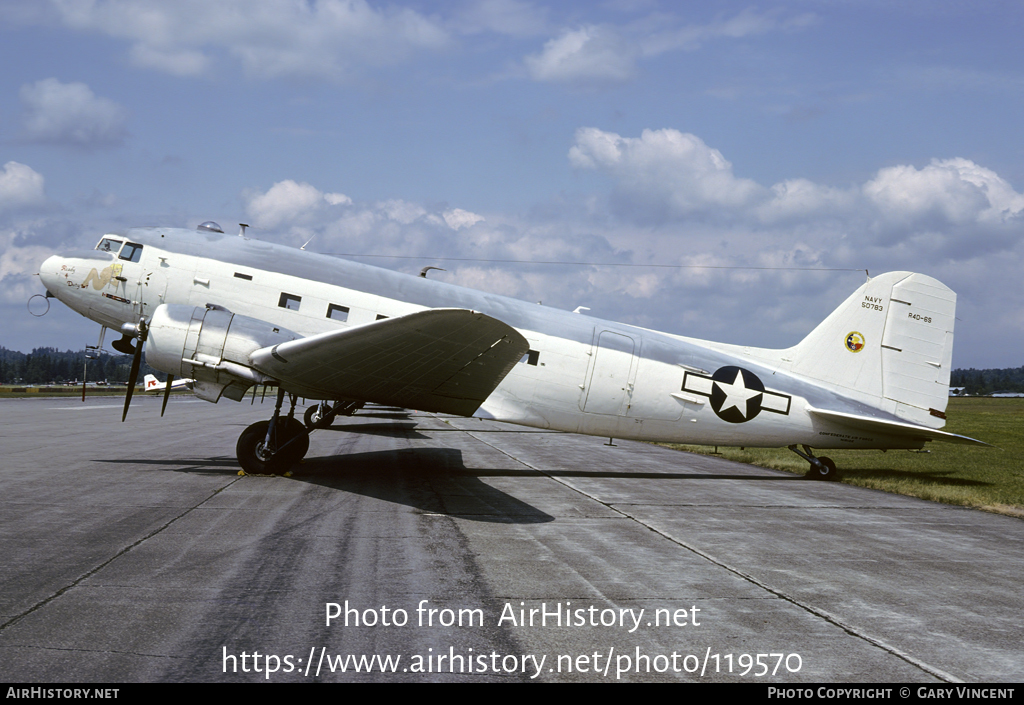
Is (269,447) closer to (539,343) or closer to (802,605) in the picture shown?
(539,343)

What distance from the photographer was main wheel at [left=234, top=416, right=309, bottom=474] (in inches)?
530

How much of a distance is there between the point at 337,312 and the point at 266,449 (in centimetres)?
299

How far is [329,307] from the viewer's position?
13.5 meters

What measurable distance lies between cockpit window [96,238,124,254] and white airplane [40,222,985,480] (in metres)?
0.03

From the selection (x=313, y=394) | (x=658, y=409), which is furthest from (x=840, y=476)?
(x=313, y=394)

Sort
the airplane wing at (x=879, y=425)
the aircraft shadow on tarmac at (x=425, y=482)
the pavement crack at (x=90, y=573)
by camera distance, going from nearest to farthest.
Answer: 1. the pavement crack at (x=90, y=573)
2. the aircraft shadow on tarmac at (x=425, y=482)
3. the airplane wing at (x=879, y=425)

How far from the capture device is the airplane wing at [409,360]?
395 inches

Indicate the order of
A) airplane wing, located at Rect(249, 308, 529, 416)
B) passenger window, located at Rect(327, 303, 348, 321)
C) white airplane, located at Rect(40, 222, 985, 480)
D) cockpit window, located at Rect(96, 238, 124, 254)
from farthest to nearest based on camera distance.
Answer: cockpit window, located at Rect(96, 238, 124, 254) → passenger window, located at Rect(327, 303, 348, 321) → white airplane, located at Rect(40, 222, 985, 480) → airplane wing, located at Rect(249, 308, 529, 416)

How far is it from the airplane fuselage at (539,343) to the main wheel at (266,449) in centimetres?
101

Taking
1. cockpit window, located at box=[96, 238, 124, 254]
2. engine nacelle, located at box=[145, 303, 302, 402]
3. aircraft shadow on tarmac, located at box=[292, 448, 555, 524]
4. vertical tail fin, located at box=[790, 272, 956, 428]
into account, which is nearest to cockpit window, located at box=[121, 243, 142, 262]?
cockpit window, located at box=[96, 238, 124, 254]

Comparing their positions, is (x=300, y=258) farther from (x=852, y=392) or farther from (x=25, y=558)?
(x=852, y=392)

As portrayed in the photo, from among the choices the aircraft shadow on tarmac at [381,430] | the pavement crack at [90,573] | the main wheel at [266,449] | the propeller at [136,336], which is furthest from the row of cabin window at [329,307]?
the aircraft shadow on tarmac at [381,430]

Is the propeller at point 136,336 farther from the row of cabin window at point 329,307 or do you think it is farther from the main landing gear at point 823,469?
the main landing gear at point 823,469

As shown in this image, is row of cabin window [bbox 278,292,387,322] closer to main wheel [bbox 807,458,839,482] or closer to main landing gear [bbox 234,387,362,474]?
main landing gear [bbox 234,387,362,474]
